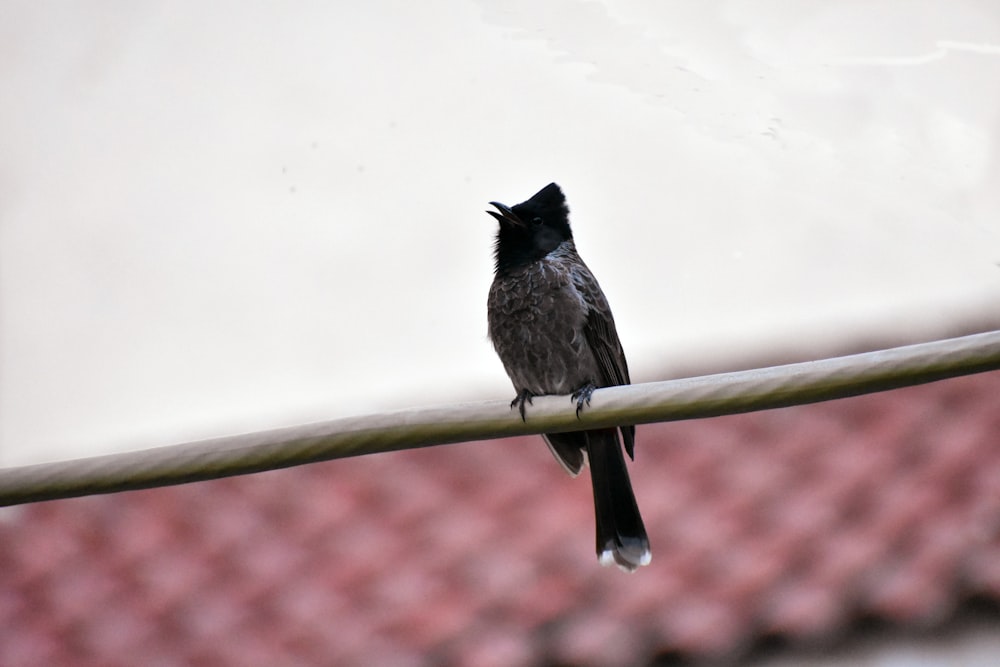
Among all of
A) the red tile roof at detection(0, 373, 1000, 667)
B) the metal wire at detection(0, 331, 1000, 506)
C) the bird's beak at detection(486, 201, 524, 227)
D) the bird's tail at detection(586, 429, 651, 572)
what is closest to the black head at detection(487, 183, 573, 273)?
the bird's beak at detection(486, 201, 524, 227)

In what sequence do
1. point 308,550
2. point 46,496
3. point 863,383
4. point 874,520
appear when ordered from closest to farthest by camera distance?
point 863,383
point 46,496
point 874,520
point 308,550

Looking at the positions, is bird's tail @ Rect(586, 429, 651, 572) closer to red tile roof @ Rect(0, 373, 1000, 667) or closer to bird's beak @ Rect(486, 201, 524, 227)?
bird's beak @ Rect(486, 201, 524, 227)

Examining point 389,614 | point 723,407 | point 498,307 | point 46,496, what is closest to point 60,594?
point 389,614

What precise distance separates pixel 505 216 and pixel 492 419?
3.50 feet

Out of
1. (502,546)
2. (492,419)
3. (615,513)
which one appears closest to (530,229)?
(615,513)

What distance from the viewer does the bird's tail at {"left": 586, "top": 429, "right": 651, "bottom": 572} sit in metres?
2.02

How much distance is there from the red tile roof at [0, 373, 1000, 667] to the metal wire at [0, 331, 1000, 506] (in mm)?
2655

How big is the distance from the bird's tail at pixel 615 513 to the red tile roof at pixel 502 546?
1.77 meters

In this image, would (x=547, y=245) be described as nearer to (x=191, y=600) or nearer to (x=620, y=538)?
(x=620, y=538)

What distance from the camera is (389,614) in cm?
412

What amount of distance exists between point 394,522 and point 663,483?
1227mm

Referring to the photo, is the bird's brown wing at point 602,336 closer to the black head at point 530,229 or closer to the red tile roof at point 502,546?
the black head at point 530,229

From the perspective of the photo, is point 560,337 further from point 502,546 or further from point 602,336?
point 502,546

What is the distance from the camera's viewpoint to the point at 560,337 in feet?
7.07
